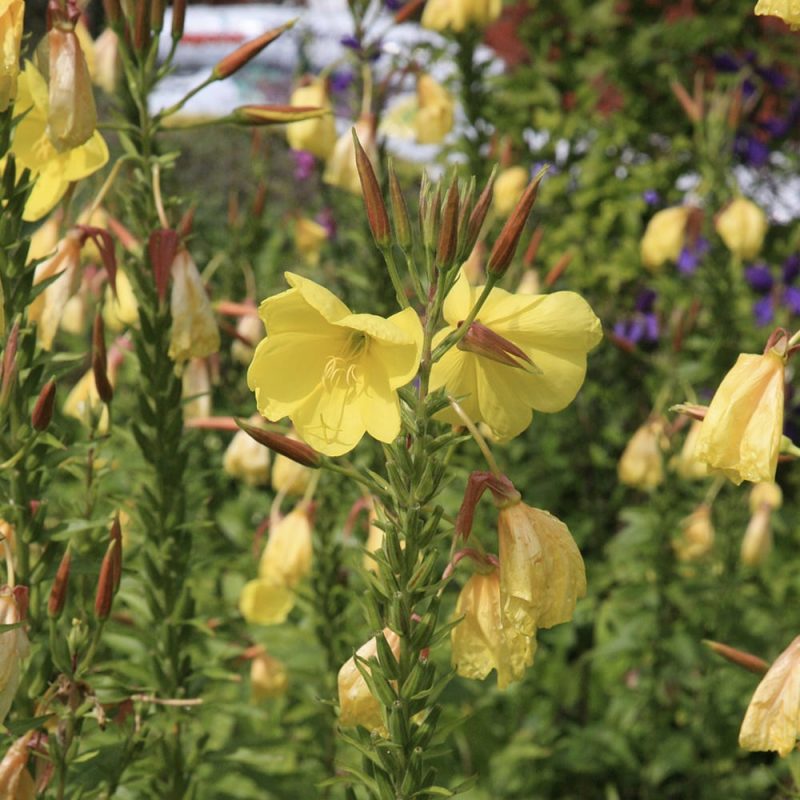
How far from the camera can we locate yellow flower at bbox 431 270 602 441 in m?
1.24

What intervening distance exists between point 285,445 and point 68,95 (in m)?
0.63

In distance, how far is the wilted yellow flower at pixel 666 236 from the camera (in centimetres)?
342

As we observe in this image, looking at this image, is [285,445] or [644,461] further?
[644,461]

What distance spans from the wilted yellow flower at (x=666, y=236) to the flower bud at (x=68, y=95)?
7.14ft

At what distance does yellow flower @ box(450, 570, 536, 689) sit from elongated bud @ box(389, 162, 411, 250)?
36cm

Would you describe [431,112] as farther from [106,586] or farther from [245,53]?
[106,586]

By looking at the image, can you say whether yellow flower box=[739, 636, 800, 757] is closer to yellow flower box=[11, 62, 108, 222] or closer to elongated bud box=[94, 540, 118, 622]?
elongated bud box=[94, 540, 118, 622]

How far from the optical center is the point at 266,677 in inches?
101

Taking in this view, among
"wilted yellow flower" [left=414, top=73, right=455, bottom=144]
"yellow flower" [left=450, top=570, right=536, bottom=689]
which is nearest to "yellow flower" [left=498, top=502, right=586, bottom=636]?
"yellow flower" [left=450, top=570, right=536, bottom=689]

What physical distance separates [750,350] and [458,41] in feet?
5.31

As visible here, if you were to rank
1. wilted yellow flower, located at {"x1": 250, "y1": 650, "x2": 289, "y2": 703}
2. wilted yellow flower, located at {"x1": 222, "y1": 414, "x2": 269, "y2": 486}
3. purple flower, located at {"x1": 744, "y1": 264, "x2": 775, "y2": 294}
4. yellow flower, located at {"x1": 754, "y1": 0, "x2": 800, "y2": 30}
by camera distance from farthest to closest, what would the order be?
purple flower, located at {"x1": 744, "y1": 264, "x2": 775, "y2": 294}
wilted yellow flower, located at {"x1": 222, "y1": 414, "x2": 269, "y2": 486}
wilted yellow flower, located at {"x1": 250, "y1": 650, "x2": 289, "y2": 703}
yellow flower, located at {"x1": 754, "y1": 0, "x2": 800, "y2": 30}

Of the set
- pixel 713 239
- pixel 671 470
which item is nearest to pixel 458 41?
pixel 713 239

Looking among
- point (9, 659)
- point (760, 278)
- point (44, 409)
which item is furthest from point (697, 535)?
point (9, 659)

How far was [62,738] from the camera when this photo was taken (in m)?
1.40
